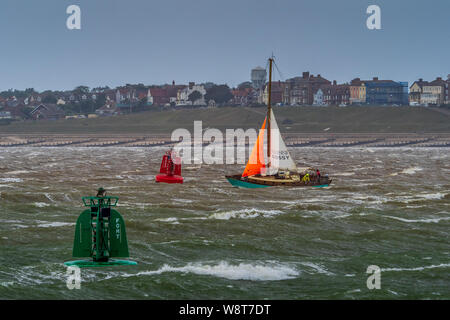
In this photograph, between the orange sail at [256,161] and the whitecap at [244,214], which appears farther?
the orange sail at [256,161]

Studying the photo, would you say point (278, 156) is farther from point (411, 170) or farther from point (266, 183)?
point (411, 170)

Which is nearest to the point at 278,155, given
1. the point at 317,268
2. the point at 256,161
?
the point at 256,161

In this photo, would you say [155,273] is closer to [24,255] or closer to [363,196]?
[24,255]

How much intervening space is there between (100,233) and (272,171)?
41.0 meters

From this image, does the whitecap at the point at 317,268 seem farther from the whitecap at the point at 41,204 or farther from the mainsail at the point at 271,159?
the mainsail at the point at 271,159

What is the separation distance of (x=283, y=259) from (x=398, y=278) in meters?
5.48

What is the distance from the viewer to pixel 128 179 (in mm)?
74750

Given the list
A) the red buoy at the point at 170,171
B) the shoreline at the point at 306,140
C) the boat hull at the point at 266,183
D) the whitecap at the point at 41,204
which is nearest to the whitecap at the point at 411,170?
the boat hull at the point at 266,183

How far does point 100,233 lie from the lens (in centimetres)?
2511

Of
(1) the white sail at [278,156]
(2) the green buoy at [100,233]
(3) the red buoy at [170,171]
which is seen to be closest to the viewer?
(2) the green buoy at [100,233]

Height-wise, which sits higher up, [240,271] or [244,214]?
[244,214]

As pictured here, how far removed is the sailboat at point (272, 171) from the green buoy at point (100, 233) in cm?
3700

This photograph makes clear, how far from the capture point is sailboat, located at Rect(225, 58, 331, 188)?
62.7m

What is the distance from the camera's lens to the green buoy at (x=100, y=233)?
980 inches
